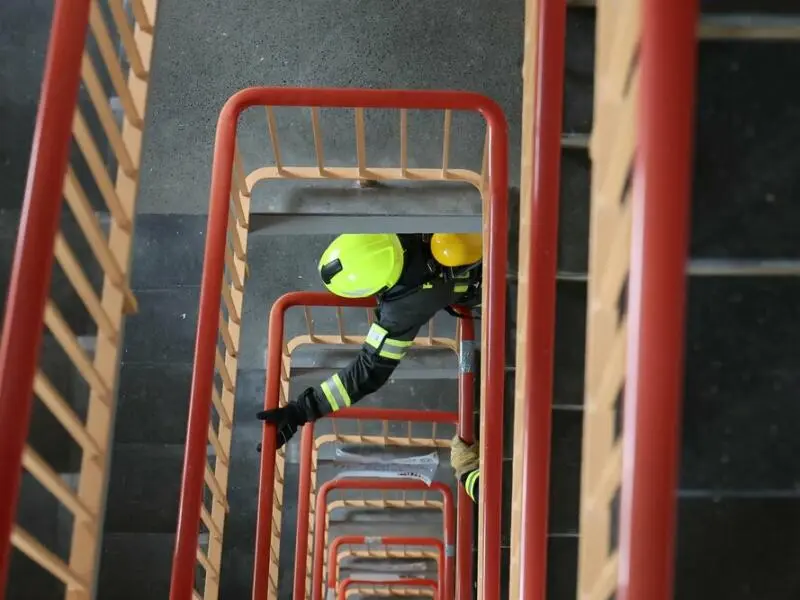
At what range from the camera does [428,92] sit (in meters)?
2.75

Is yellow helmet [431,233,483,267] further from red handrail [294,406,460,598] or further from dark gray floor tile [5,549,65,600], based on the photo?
dark gray floor tile [5,549,65,600]

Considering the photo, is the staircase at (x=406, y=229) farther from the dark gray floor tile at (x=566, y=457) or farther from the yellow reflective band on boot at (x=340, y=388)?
the yellow reflective band on boot at (x=340, y=388)

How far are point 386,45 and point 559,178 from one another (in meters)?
1.76

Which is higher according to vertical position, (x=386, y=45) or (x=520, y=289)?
(x=386, y=45)

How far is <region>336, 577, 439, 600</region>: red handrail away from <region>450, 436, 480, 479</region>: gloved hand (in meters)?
2.75

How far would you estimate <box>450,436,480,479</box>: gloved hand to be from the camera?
3932 millimetres

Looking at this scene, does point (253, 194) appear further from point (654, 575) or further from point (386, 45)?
point (654, 575)

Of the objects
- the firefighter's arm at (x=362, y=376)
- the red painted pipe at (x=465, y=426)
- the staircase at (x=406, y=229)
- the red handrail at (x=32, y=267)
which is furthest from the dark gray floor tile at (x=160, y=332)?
the red handrail at (x=32, y=267)

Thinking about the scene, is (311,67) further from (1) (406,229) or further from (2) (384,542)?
(2) (384,542)

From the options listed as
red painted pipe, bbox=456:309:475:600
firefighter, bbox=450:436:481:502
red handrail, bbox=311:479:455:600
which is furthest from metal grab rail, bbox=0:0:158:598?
red handrail, bbox=311:479:455:600

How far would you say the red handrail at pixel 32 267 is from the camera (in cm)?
152

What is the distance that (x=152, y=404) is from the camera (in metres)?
3.62

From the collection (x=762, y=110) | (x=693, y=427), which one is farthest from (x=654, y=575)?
(x=762, y=110)

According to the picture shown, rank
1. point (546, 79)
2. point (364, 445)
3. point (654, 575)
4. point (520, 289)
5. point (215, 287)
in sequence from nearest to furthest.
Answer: point (654, 575) < point (546, 79) < point (520, 289) < point (215, 287) < point (364, 445)
